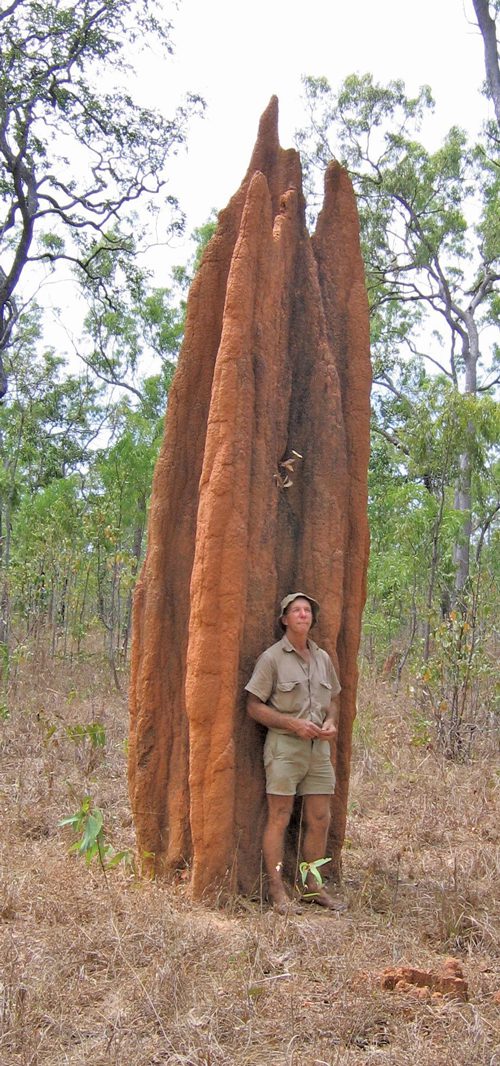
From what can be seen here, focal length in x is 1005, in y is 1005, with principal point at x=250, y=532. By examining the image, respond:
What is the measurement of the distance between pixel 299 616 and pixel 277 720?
1.65ft

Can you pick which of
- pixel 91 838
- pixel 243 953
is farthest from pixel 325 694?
pixel 243 953

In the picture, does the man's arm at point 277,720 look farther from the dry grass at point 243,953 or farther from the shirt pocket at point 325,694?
the dry grass at point 243,953

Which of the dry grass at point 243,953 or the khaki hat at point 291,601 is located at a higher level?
the khaki hat at point 291,601

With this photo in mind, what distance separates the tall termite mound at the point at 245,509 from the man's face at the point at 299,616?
15cm

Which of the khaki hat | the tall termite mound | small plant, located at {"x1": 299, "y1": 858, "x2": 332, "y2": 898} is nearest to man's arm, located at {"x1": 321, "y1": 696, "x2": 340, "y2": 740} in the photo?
the tall termite mound

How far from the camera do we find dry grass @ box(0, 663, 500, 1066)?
315cm

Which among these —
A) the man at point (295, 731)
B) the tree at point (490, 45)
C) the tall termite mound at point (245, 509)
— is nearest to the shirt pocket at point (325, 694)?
the man at point (295, 731)

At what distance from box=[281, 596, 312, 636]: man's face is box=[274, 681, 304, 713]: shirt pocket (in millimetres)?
256

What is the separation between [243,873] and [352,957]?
98cm

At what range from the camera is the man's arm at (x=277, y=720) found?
4.73 meters

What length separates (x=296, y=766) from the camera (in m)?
4.82

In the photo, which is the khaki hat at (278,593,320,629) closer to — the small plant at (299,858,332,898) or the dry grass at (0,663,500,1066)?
the small plant at (299,858,332,898)

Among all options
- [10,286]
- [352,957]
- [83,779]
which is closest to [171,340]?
[10,286]

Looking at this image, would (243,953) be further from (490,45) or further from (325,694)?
(490,45)
